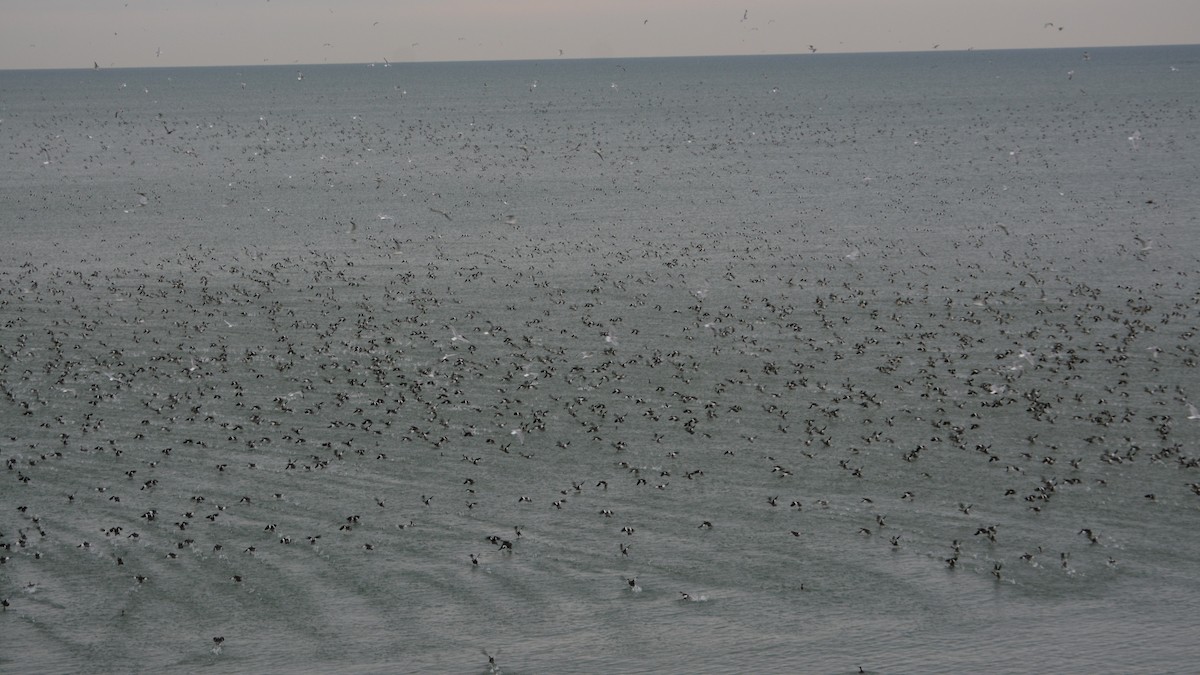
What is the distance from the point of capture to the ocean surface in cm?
2450

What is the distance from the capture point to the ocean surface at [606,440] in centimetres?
2450

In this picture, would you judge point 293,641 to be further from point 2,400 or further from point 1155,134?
point 1155,134

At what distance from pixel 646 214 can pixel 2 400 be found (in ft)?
134

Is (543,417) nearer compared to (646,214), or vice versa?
(543,417)

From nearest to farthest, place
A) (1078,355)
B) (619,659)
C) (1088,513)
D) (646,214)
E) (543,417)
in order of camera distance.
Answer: (619,659) < (1088,513) < (543,417) < (1078,355) < (646,214)

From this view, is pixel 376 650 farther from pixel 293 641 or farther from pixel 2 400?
pixel 2 400

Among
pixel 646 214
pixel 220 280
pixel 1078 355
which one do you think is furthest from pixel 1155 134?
pixel 220 280

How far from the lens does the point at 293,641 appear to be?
24.0 meters

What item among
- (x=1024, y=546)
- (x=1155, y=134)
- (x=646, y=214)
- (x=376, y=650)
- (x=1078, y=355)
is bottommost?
(x=376, y=650)

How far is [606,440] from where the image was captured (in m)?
34.2

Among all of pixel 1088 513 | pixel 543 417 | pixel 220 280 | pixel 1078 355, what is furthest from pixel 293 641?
pixel 220 280

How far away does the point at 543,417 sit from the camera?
35938mm

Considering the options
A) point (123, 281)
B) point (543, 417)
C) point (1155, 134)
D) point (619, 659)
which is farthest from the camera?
point (1155, 134)

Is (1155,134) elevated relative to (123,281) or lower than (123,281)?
elevated
